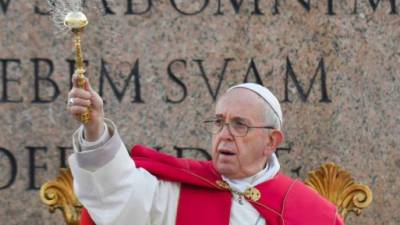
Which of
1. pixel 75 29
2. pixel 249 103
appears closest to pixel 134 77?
pixel 249 103

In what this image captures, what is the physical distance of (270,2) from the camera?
23.6 ft

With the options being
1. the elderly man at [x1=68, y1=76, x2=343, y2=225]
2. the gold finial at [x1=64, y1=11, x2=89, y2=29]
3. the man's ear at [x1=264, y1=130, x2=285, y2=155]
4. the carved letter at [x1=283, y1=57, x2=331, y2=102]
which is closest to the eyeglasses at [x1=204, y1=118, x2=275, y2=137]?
the elderly man at [x1=68, y1=76, x2=343, y2=225]

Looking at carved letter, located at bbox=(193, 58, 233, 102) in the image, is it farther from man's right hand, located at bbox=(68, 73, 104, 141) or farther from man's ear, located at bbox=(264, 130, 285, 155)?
man's right hand, located at bbox=(68, 73, 104, 141)

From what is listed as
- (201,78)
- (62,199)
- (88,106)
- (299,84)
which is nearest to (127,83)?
(201,78)

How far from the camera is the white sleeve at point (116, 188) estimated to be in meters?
5.68

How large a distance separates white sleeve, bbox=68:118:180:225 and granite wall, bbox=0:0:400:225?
120 centimetres

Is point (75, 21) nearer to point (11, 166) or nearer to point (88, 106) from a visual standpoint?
point (88, 106)

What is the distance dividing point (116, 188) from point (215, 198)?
0.47 metres

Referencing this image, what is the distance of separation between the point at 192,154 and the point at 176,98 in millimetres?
255

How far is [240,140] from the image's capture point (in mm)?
5984

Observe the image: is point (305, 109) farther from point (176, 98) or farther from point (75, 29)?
point (75, 29)

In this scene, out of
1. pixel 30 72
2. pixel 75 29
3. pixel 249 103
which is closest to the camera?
pixel 75 29

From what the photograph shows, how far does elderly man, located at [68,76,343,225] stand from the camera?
5.72 metres

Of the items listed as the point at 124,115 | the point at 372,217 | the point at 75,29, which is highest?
the point at 75,29
